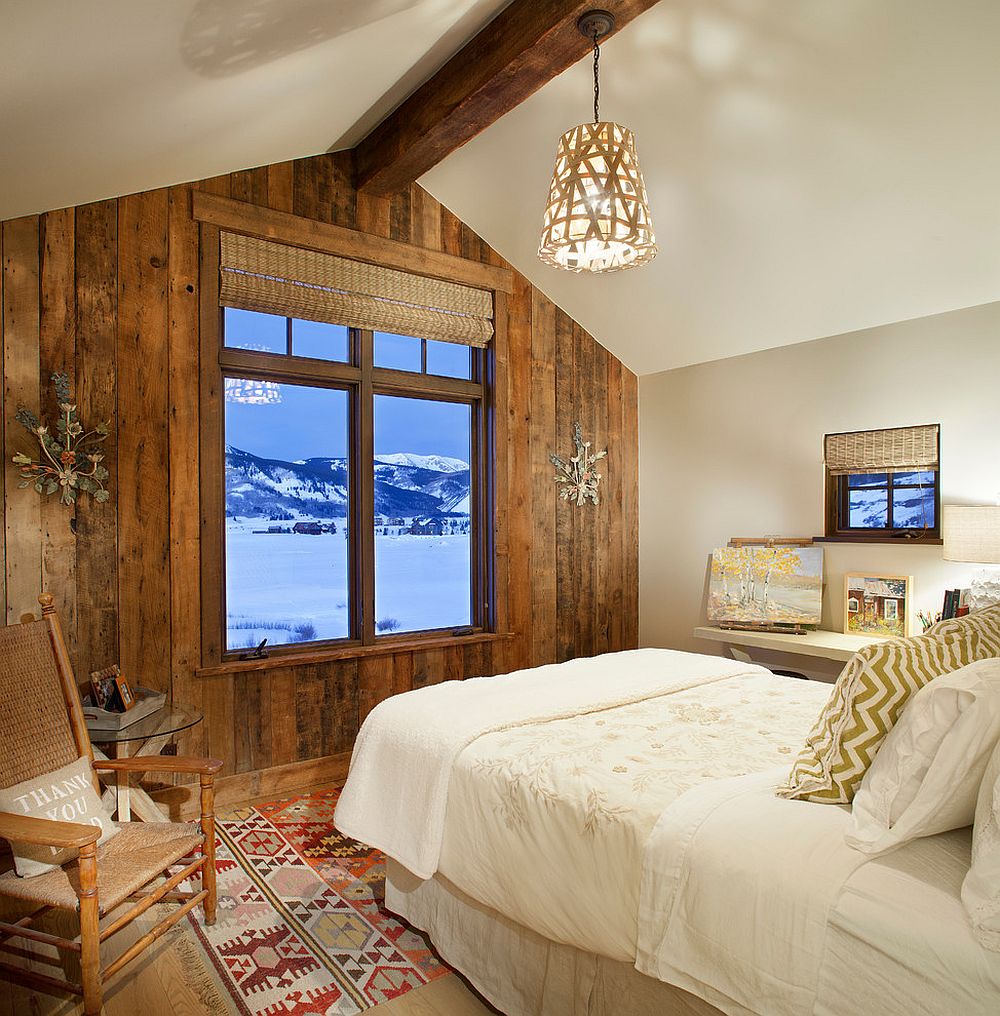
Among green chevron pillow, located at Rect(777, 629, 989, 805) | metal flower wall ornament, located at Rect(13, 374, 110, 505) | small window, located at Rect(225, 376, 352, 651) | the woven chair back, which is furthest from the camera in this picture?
small window, located at Rect(225, 376, 352, 651)

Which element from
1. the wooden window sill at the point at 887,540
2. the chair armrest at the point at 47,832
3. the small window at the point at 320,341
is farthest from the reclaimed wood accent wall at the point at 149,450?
the wooden window sill at the point at 887,540

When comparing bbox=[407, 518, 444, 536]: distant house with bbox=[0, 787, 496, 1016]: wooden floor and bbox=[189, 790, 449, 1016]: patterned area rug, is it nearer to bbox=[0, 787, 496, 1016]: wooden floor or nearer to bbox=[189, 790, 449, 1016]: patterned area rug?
bbox=[189, 790, 449, 1016]: patterned area rug

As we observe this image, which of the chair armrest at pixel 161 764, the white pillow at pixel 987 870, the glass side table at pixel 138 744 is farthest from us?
the glass side table at pixel 138 744

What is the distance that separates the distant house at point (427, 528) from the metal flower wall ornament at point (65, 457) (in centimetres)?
162

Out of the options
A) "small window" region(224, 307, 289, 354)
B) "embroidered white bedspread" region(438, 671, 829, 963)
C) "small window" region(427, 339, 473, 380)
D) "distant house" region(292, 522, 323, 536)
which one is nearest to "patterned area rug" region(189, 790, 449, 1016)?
"embroidered white bedspread" region(438, 671, 829, 963)

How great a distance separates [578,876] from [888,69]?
114 inches

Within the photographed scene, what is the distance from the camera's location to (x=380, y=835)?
2.22 meters

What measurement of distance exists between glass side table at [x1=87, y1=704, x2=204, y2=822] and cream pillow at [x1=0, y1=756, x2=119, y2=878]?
0.77 feet

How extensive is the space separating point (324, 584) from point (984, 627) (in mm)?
A: 2985

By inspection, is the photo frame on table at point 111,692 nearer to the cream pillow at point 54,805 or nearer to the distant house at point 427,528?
the cream pillow at point 54,805

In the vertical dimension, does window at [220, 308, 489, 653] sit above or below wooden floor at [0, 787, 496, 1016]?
above

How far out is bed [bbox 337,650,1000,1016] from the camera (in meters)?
→ 1.24

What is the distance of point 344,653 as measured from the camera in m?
3.79

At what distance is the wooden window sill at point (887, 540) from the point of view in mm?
3668
